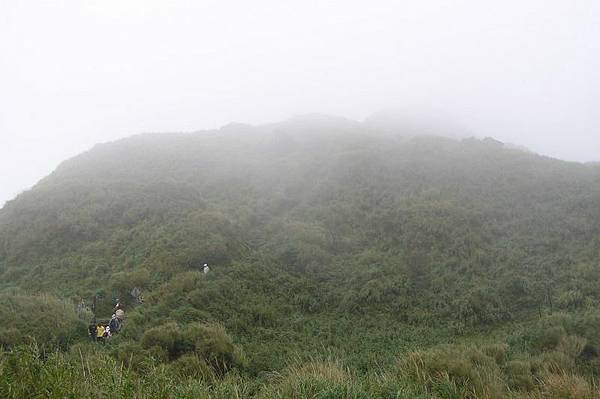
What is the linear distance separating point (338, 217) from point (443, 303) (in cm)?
985

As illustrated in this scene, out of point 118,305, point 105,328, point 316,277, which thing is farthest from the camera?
point 316,277

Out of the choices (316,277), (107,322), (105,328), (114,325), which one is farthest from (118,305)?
(316,277)

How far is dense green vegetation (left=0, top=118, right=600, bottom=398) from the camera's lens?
6500mm

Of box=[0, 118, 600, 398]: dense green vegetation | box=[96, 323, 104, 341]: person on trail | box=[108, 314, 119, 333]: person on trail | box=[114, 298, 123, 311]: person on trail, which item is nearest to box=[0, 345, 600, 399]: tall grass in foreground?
box=[0, 118, 600, 398]: dense green vegetation

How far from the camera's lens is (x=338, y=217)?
23.9 metres

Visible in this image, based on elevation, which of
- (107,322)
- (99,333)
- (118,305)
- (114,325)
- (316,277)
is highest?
(99,333)

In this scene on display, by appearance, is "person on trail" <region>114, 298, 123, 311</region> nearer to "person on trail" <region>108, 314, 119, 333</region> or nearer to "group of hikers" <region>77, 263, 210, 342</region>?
"group of hikers" <region>77, 263, 210, 342</region>

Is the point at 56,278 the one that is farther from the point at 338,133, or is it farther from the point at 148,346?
the point at 338,133

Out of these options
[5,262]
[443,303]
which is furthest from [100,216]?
[443,303]

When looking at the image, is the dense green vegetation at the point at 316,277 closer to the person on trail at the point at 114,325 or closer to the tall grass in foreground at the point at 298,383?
the tall grass in foreground at the point at 298,383

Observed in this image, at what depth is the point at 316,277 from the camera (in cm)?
1820

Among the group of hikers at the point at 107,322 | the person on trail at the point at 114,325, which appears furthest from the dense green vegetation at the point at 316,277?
the person on trail at the point at 114,325

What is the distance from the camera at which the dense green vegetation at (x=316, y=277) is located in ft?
21.3

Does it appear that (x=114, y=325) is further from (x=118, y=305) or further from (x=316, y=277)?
(x=316, y=277)
